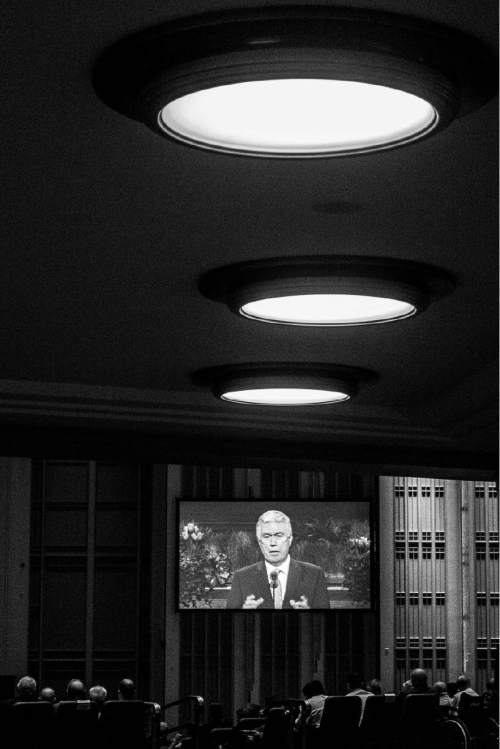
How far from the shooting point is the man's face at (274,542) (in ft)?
60.9

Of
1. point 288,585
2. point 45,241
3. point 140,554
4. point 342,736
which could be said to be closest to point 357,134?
point 45,241

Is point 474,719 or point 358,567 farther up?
point 358,567

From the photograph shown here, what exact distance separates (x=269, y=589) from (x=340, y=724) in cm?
870

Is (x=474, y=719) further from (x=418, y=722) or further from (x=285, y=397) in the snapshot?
(x=285, y=397)

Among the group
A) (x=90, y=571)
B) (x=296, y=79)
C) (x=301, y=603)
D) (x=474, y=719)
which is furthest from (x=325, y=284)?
(x=90, y=571)

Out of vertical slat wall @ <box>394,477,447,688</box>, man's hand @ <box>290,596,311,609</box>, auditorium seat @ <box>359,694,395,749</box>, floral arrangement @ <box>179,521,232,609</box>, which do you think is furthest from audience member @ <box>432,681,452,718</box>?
vertical slat wall @ <box>394,477,447,688</box>

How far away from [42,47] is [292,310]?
3513 millimetres

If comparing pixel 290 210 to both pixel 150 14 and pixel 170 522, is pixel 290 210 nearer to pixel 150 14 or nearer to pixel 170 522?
pixel 150 14

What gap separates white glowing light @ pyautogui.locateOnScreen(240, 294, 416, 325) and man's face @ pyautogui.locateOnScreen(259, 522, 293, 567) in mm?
11204

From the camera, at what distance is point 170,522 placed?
62.0 feet

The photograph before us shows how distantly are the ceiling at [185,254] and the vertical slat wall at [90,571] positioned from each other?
8.03 m

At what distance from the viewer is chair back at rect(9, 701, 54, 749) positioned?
842 cm

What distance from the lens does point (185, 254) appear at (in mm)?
6781

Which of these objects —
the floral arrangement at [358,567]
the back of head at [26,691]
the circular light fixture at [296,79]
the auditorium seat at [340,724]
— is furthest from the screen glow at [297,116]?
the floral arrangement at [358,567]
